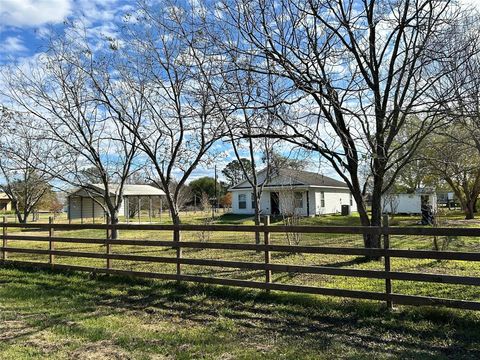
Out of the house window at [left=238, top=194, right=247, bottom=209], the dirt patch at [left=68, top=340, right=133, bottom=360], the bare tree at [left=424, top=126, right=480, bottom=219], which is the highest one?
the bare tree at [left=424, top=126, right=480, bottom=219]

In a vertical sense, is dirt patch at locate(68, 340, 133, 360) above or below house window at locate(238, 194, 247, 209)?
below

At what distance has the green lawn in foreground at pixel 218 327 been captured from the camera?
467 centimetres

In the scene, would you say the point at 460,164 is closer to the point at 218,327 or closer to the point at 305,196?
the point at 305,196

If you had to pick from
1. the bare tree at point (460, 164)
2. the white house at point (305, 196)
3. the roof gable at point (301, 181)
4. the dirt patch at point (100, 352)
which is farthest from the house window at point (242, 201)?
the dirt patch at point (100, 352)

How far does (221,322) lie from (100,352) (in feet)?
5.59

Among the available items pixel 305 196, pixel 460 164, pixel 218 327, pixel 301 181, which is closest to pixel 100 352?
pixel 218 327

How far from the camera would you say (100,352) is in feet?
15.5

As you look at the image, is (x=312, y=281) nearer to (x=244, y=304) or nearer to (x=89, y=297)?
(x=244, y=304)

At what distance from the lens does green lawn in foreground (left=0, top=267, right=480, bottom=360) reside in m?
4.67

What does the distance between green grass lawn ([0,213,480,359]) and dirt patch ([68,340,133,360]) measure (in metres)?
0.02

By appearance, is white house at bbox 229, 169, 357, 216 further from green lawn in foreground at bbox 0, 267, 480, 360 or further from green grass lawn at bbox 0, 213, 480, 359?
green lawn in foreground at bbox 0, 267, 480, 360

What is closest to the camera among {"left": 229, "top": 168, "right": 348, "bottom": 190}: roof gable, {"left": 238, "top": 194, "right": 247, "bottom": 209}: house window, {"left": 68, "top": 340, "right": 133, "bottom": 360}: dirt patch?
{"left": 68, "top": 340, "right": 133, "bottom": 360}: dirt patch

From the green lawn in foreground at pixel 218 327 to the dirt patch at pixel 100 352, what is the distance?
0.01m

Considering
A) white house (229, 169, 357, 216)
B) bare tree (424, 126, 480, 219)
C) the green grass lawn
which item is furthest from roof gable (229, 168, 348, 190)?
the green grass lawn
